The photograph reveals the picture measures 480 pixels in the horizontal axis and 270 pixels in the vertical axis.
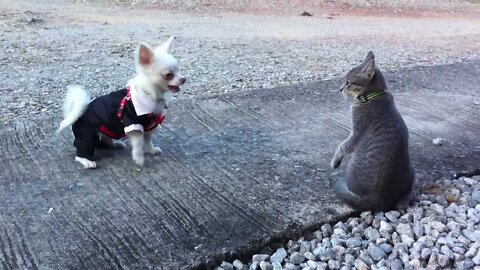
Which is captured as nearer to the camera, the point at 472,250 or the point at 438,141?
the point at 472,250

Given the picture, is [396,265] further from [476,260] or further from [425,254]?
[476,260]

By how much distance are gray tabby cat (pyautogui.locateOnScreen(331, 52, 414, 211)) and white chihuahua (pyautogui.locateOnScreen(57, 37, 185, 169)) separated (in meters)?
1.21

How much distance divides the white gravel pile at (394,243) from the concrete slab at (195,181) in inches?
5.0

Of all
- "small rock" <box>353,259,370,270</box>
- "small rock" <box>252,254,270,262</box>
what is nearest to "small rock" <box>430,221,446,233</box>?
"small rock" <box>353,259,370,270</box>

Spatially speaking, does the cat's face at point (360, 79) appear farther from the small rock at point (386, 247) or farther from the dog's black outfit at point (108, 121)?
the dog's black outfit at point (108, 121)

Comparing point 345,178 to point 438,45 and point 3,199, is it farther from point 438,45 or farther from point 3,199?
point 438,45

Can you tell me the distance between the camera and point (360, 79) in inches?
132

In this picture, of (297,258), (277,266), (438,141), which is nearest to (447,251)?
(297,258)

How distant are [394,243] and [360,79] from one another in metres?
1.01

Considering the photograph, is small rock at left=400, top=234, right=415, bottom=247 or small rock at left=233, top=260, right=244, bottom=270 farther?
small rock at left=400, top=234, right=415, bottom=247

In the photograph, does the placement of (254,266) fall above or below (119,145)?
below

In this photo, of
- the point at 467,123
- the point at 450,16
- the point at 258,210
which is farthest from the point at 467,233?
the point at 450,16

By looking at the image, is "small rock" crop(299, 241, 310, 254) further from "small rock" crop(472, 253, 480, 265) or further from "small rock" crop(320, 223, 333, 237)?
"small rock" crop(472, 253, 480, 265)

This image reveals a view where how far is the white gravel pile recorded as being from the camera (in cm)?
289
